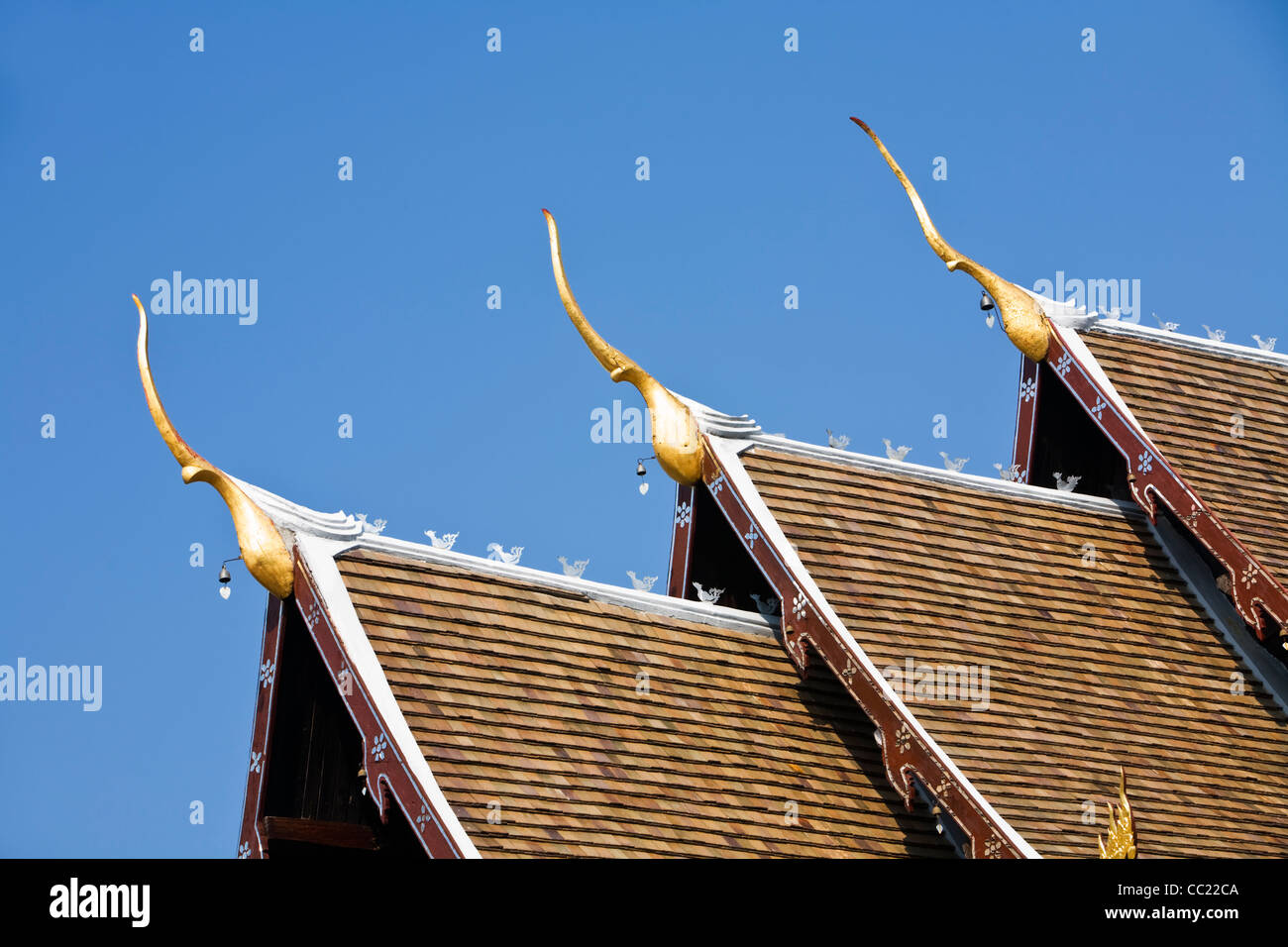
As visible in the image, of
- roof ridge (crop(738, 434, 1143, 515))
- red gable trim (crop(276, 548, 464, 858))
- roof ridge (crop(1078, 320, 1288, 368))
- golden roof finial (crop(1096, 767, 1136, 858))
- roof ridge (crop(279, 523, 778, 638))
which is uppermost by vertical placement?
roof ridge (crop(1078, 320, 1288, 368))

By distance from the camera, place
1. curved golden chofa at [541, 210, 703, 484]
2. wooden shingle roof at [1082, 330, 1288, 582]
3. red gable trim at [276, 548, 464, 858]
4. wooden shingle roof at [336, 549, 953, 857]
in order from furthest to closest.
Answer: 1. wooden shingle roof at [1082, 330, 1288, 582]
2. curved golden chofa at [541, 210, 703, 484]
3. wooden shingle roof at [336, 549, 953, 857]
4. red gable trim at [276, 548, 464, 858]

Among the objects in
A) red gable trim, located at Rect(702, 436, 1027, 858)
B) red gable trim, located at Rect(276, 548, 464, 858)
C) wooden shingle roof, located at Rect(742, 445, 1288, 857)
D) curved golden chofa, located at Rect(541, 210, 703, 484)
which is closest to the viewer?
red gable trim, located at Rect(276, 548, 464, 858)

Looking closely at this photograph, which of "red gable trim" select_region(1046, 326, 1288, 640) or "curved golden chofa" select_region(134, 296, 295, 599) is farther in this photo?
"red gable trim" select_region(1046, 326, 1288, 640)

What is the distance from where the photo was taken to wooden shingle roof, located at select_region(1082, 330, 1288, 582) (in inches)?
624

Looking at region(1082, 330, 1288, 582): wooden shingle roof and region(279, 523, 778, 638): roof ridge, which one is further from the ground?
region(1082, 330, 1288, 582): wooden shingle roof

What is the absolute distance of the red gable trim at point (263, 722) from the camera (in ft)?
41.6

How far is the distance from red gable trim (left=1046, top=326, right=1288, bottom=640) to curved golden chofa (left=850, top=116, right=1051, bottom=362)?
4.8 inches

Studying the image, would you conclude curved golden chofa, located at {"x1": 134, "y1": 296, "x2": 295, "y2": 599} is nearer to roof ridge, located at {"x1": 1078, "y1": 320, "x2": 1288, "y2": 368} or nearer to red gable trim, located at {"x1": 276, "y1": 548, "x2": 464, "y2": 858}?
red gable trim, located at {"x1": 276, "y1": 548, "x2": 464, "y2": 858}

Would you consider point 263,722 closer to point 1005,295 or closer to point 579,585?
point 579,585

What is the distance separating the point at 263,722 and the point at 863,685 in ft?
12.9

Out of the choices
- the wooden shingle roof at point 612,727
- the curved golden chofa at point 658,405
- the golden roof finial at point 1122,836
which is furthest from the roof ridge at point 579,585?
the golden roof finial at point 1122,836

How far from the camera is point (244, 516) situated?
12.7m

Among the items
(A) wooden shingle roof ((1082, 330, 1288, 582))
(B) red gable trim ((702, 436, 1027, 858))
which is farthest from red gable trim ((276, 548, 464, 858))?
(A) wooden shingle roof ((1082, 330, 1288, 582))
